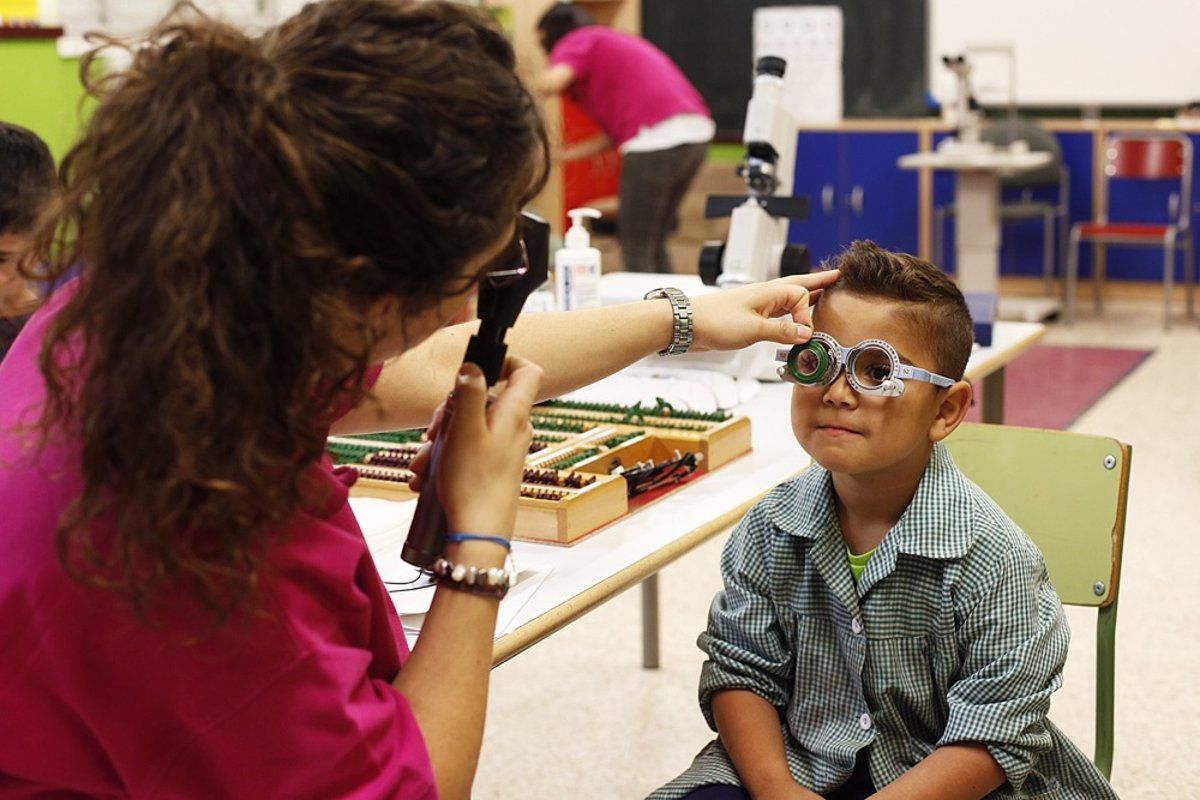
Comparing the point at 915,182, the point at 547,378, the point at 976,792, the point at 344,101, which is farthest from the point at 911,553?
the point at 915,182

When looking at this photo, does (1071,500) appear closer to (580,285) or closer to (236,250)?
(580,285)

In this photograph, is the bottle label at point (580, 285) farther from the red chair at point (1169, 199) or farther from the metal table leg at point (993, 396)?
the red chair at point (1169, 199)

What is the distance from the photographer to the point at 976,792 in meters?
1.43

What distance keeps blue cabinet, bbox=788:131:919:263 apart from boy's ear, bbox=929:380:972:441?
6012 mm

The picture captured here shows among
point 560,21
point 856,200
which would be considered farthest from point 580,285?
point 856,200

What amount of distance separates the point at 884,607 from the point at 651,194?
4525 mm

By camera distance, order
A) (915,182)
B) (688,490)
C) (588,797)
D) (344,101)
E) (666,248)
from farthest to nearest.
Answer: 1. (915,182)
2. (666,248)
3. (588,797)
4. (688,490)
5. (344,101)

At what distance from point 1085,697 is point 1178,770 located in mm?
292

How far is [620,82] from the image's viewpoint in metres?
5.77

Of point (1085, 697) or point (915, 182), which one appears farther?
point (915, 182)

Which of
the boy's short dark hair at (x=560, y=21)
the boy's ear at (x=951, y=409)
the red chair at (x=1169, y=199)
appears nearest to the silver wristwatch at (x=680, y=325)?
the boy's ear at (x=951, y=409)

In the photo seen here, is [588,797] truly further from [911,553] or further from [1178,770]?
[911,553]

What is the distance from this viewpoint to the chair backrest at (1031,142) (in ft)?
22.9

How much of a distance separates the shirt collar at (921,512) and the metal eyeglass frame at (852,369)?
103 millimetres
